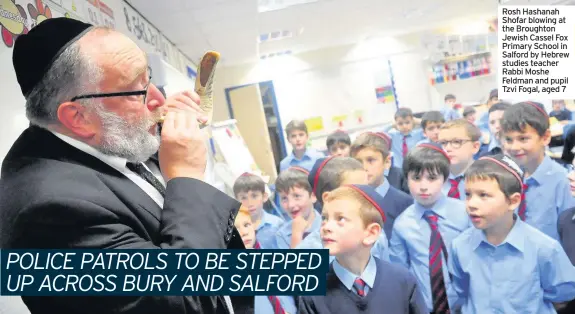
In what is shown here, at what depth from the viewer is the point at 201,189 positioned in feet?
1.80

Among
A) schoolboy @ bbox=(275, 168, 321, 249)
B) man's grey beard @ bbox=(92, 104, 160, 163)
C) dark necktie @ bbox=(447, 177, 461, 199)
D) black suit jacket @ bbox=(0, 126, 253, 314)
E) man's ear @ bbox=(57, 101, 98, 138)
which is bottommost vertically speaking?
dark necktie @ bbox=(447, 177, 461, 199)

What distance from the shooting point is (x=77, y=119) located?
593 millimetres

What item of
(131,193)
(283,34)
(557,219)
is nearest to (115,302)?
(131,193)

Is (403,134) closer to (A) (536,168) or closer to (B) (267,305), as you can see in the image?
(A) (536,168)

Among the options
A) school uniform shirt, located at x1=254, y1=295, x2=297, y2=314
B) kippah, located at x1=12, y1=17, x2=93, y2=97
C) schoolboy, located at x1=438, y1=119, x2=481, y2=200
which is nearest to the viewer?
kippah, located at x1=12, y1=17, x2=93, y2=97

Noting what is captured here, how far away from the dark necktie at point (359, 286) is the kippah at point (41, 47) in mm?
782

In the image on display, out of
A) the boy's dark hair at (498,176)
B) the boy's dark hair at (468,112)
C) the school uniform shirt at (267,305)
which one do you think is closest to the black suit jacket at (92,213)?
the school uniform shirt at (267,305)

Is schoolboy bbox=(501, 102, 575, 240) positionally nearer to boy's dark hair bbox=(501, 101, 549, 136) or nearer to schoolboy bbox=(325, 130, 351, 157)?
boy's dark hair bbox=(501, 101, 549, 136)

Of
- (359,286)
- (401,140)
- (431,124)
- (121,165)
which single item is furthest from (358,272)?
(401,140)

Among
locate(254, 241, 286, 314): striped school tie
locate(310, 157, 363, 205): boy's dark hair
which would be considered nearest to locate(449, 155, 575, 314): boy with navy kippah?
locate(310, 157, 363, 205): boy's dark hair

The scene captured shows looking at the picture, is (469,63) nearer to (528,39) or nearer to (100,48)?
(528,39)

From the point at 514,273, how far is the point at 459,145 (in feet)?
3.11

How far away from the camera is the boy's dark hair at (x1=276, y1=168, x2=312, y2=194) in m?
1.85

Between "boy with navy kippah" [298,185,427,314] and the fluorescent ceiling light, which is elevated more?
the fluorescent ceiling light
